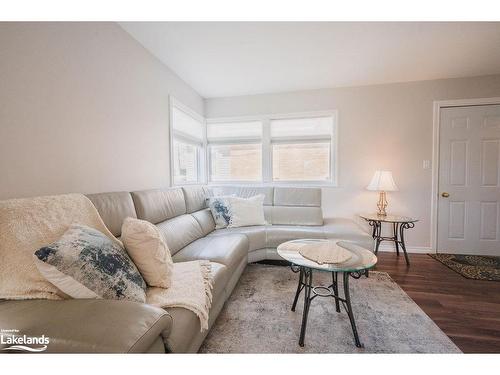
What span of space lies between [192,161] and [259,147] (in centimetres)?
113

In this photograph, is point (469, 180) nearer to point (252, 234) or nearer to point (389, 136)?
point (389, 136)

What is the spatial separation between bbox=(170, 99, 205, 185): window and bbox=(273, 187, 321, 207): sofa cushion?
4.55ft

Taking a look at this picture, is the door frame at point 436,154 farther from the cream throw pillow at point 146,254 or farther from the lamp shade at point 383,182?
the cream throw pillow at point 146,254

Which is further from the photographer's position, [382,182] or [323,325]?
[382,182]

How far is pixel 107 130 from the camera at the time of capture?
1785mm

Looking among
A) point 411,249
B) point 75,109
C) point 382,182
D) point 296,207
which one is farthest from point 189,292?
point 411,249

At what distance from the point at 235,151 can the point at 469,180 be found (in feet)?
11.2

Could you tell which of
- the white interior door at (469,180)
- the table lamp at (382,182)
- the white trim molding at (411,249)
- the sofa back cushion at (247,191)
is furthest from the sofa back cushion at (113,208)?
the white interior door at (469,180)

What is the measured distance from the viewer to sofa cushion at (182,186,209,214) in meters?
2.52

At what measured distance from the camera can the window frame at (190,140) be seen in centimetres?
272

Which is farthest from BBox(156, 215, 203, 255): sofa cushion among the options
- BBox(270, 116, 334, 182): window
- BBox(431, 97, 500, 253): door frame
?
BBox(431, 97, 500, 253): door frame

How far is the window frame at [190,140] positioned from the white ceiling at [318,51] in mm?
414

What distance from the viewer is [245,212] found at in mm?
2818
